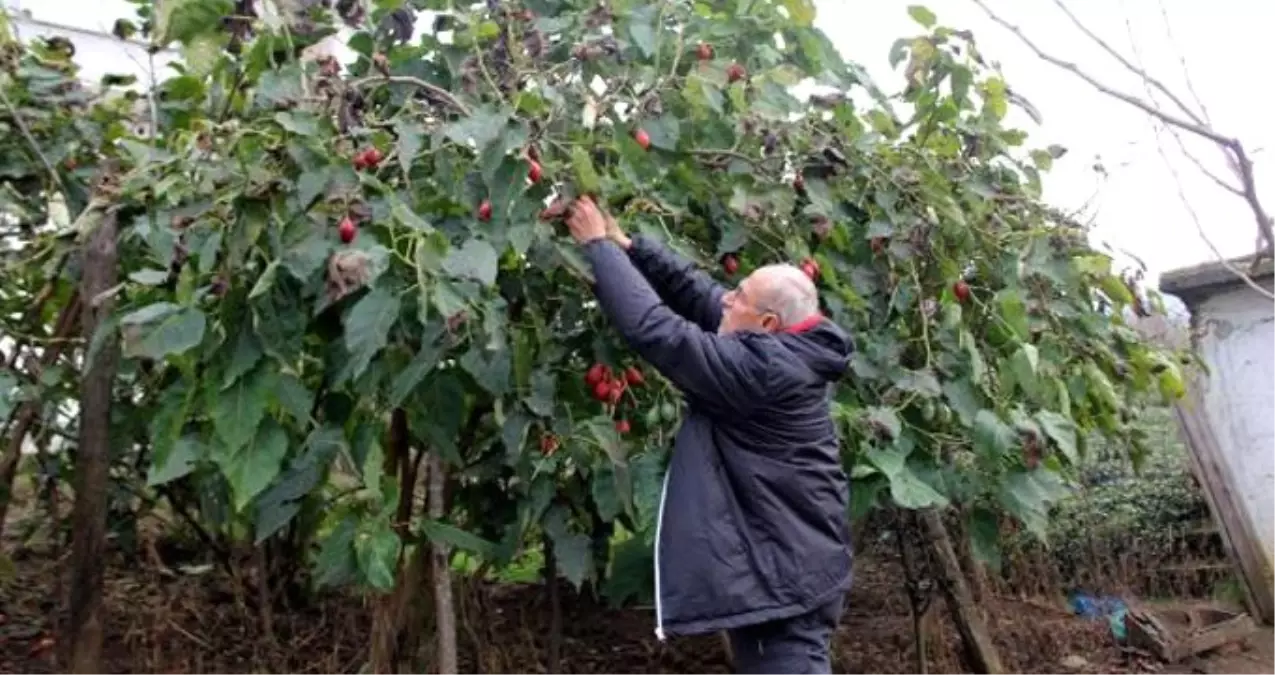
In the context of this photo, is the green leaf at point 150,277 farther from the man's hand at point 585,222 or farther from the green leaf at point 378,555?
the man's hand at point 585,222

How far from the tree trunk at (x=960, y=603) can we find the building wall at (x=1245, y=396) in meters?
2.28

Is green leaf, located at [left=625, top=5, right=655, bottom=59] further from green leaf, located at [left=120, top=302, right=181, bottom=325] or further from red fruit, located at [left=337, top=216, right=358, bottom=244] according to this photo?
green leaf, located at [left=120, top=302, right=181, bottom=325]

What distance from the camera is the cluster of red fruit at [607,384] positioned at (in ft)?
8.71

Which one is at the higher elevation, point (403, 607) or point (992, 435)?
point (992, 435)

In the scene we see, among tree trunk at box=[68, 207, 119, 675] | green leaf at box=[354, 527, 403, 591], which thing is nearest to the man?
green leaf at box=[354, 527, 403, 591]

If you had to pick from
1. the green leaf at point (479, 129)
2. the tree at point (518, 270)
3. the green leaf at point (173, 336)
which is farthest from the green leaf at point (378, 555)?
the green leaf at point (479, 129)

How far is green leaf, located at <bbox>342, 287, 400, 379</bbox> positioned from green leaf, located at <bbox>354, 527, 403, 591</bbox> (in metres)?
0.39

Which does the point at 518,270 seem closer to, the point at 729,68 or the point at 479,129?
the point at 479,129

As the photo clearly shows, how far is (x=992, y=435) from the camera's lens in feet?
10.0

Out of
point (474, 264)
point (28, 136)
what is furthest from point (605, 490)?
point (28, 136)

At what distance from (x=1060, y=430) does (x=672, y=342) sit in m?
1.15

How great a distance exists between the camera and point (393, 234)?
2268 mm

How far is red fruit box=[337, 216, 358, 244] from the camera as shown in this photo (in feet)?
7.29

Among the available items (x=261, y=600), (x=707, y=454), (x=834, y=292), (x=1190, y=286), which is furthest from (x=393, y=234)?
(x=1190, y=286)
